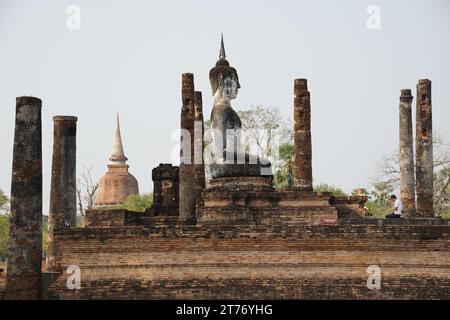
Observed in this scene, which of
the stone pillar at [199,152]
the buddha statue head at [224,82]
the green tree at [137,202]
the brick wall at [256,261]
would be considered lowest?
the brick wall at [256,261]

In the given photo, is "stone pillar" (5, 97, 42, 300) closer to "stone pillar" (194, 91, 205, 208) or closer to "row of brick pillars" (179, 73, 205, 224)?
"row of brick pillars" (179, 73, 205, 224)

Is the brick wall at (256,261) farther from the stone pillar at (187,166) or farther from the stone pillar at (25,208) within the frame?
the stone pillar at (187,166)

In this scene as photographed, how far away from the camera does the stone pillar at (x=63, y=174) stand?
58.4 ft

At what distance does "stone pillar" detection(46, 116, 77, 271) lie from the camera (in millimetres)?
17812

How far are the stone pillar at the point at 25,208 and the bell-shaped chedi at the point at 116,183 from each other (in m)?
34.1

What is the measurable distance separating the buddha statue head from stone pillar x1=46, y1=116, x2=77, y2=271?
13.4ft

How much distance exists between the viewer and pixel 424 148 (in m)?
A: 18.9

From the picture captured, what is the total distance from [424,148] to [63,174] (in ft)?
27.3

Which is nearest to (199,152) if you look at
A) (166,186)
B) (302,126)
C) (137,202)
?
(302,126)

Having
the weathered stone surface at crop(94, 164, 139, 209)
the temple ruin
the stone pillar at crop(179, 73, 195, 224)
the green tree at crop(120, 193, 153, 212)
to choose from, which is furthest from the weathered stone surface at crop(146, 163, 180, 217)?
the weathered stone surface at crop(94, 164, 139, 209)

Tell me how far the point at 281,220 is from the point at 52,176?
5.21 m

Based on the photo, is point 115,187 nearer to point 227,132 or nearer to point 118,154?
point 118,154

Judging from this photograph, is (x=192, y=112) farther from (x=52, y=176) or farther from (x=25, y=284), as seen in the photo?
(x=25, y=284)

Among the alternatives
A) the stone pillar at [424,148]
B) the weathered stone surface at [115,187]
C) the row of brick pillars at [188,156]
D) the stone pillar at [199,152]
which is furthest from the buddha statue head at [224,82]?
the weathered stone surface at [115,187]
